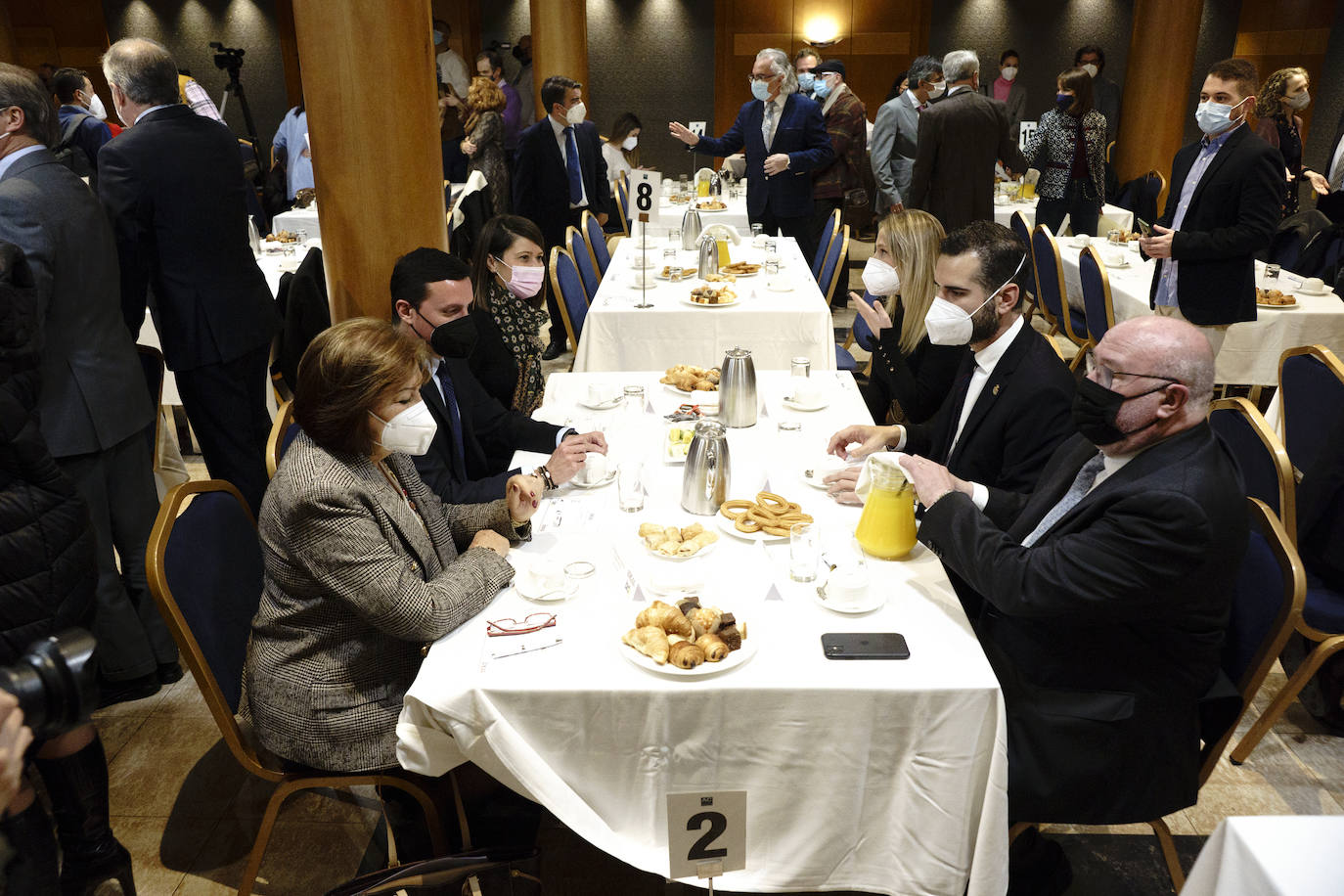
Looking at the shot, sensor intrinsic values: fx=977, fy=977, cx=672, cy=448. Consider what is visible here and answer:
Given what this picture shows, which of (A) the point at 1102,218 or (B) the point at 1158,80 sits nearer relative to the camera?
(A) the point at 1102,218

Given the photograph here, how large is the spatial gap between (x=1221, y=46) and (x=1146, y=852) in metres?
12.3

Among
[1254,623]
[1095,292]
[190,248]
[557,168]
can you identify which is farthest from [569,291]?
[1254,623]

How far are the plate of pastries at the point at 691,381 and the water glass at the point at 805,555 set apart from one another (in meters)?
1.16

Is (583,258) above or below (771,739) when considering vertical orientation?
above

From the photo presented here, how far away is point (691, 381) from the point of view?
131 inches

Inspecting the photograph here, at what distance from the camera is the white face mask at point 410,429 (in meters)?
2.01

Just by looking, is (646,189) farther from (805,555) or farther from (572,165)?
(805,555)

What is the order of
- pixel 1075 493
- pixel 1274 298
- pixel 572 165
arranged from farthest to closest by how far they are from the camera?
pixel 572 165 < pixel 1274 298 < pixel 1075 493

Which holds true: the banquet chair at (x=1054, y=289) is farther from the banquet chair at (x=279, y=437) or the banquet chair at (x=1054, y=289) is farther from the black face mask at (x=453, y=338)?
the banquet chair at (x=279, y=437)

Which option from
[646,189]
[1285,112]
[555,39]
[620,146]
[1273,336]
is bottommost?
[1273,336]

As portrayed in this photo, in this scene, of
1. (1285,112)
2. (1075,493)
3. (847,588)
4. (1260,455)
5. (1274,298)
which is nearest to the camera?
(847,588)

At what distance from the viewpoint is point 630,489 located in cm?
242

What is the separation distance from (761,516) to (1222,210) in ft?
9.85

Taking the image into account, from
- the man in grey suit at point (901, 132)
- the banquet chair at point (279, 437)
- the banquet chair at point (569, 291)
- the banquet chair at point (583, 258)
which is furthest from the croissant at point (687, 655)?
the man in grey suit at point (901, 132)
